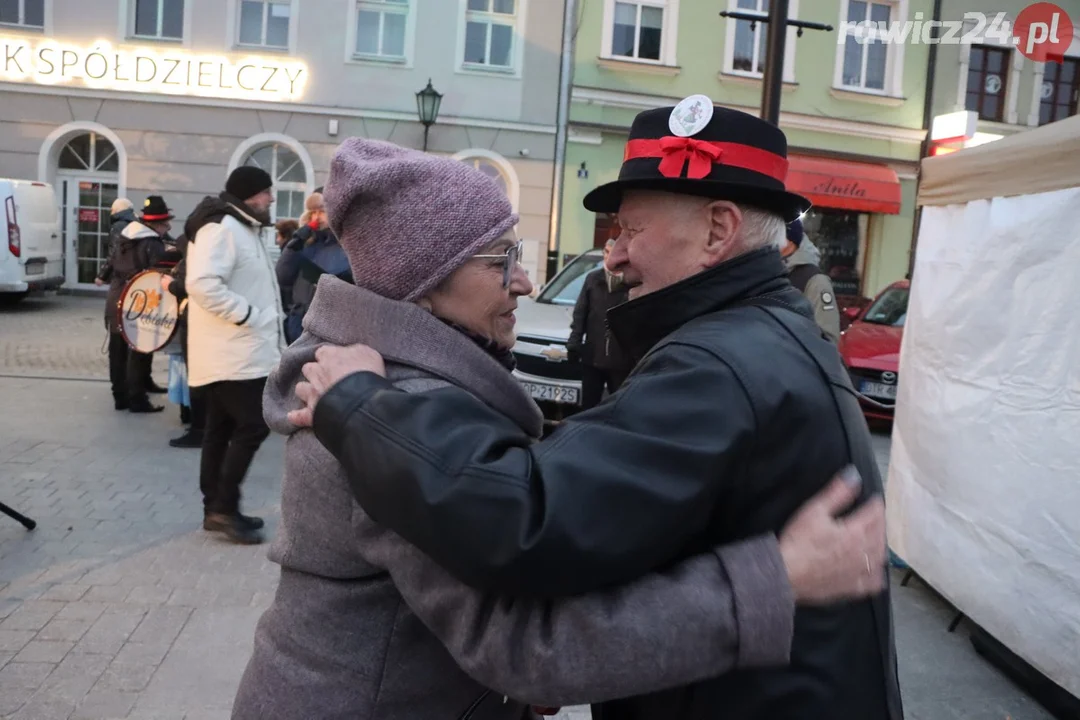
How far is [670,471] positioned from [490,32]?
18.2 m

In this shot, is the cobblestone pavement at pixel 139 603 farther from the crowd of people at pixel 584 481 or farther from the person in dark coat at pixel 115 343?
the crowd of people at pixel 584 481

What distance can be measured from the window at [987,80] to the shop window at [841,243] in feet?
11.8

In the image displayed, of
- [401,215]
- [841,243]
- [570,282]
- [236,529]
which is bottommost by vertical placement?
[236,529]

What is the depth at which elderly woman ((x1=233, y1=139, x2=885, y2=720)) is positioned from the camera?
45.5 inches

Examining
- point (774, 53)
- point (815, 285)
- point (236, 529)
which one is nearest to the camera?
point (236, 529)

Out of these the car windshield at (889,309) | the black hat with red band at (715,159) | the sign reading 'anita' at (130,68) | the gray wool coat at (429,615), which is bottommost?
the car windshield at (889,309)

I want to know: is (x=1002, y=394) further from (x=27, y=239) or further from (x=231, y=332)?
(x=27, y=239)

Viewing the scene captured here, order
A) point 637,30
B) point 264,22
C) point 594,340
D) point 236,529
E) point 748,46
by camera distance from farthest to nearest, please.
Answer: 1. point 748,46
2. point 637,30
3. point 264,22
4. point 594,340
5. point 236,529

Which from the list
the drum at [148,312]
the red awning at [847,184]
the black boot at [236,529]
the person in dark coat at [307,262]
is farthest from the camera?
the red awning at [847,184]

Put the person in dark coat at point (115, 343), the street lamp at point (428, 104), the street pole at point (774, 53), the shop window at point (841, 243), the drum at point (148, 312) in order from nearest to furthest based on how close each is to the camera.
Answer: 1. the street pole at point (774, 53)
2. the drum at point (148, 312)
3. the person in dark coat at point (115, 343)
4. the street lamp at point (428, 104)
5. the shop window at point (841, 243)

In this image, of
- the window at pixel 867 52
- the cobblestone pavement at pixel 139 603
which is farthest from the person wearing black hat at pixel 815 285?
the window at pixel 867 52

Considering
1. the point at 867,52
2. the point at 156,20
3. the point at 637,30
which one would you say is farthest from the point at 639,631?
the point at 867,52

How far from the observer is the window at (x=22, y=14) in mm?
17453

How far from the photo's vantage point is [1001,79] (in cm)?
2050
